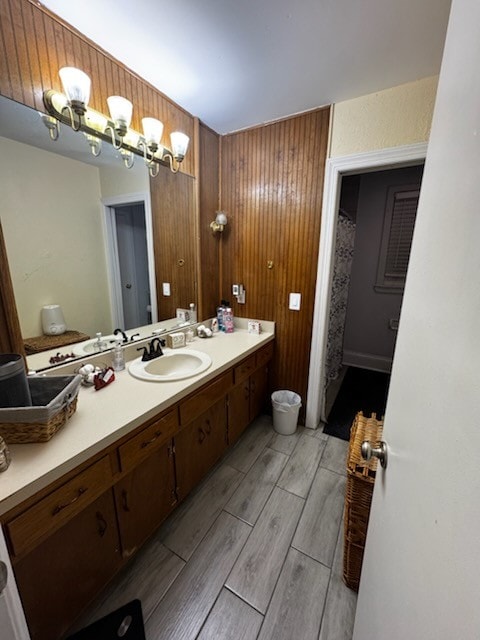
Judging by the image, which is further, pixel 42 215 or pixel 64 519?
pixel 42 215

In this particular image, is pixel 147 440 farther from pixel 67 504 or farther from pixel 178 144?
pixel 178 144

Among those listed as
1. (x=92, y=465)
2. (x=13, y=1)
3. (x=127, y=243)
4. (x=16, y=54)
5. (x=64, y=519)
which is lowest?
(x=64, y=519)

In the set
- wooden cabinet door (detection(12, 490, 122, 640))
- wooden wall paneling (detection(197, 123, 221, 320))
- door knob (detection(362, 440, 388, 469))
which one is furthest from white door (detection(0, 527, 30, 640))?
wooden wall paneling (detection(197, 123, 221, 320))

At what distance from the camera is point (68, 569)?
94 centimetres

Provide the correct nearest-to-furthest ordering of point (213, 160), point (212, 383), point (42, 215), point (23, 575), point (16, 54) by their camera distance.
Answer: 1. point (23, 575)
2. point (16, 54)
3. point (42, 215)
4. point (212, 383)
5. point (213, 160)

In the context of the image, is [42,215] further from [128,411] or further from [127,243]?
[128,411]

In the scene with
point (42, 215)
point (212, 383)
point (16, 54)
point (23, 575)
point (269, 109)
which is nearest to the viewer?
point (23, 575)

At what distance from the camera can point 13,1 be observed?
1.01m

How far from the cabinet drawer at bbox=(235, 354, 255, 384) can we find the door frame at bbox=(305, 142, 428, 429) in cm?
51

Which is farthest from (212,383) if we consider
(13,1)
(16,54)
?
(13,1)

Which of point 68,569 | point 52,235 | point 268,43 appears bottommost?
point 68,569

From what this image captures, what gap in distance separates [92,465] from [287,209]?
1.95m

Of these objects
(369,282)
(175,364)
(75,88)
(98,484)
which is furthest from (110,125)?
(369,282)

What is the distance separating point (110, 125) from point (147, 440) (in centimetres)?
160
